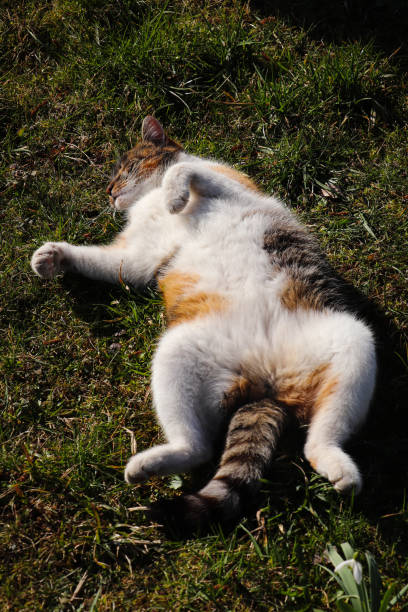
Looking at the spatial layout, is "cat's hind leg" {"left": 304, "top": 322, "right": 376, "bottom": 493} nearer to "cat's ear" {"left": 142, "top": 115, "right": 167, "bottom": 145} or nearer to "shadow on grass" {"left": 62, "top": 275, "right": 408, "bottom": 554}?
"shadow on grass" {"left": 62, "top": 275, "right": 408, "bottom": 554}

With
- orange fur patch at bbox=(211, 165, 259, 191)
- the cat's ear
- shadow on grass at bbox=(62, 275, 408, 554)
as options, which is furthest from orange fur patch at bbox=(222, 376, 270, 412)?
the cat's ear

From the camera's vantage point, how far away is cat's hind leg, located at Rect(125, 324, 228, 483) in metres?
2.47

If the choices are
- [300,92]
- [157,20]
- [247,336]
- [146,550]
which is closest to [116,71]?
[157,20]

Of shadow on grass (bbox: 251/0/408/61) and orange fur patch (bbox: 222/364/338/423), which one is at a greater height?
shadow on grass (bbox: 251/0/408/61)

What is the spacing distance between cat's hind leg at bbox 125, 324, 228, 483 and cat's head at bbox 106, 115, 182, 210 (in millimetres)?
1478

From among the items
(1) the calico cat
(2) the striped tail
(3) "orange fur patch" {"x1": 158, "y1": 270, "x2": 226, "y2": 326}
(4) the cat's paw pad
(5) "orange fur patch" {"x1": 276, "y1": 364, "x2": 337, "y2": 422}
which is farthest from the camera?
(4) the cat's paw pad

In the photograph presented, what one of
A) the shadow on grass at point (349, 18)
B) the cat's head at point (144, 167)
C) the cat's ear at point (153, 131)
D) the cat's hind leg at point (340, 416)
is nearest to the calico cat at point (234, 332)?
the cat's hind leg at point (340, 416)

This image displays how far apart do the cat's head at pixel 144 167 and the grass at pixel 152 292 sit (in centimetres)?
20

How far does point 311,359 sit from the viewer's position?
103 inches

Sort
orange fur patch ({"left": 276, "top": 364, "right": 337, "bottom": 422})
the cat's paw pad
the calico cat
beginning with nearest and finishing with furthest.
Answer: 1. the calico cat
2. orange fur patch ({"left": 276, "top": 364, "right": 337, "bottom": 422})
3. the cat's paw pad

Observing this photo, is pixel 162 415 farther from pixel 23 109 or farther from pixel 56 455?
pixel 23 109

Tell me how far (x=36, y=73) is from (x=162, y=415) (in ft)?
11.7

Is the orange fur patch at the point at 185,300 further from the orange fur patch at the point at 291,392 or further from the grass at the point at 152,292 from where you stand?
the orange fur patch at the point at 291,392

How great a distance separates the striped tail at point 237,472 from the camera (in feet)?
7.57
